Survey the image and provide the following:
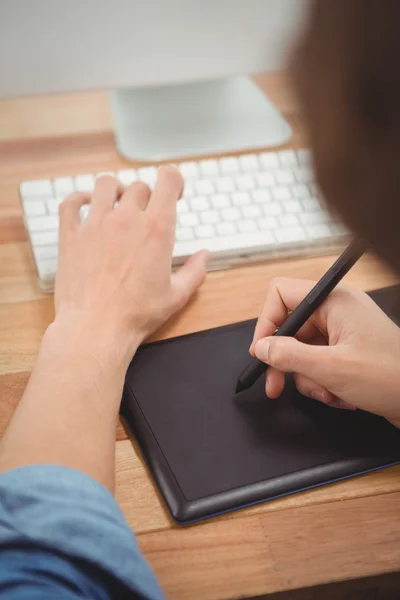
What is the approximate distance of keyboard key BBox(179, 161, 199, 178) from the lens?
779mm

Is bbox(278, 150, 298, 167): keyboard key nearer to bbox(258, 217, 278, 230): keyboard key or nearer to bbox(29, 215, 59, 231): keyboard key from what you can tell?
bbox(258, 217, 278, 230): keyboard key

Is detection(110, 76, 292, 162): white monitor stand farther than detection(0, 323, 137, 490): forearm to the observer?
Yes

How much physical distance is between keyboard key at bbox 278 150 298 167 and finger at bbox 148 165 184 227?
0.14m

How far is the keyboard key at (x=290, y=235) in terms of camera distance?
72cm

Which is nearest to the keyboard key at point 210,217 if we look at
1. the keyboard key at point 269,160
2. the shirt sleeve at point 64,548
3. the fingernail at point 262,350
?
the keyboard key at point 269,160

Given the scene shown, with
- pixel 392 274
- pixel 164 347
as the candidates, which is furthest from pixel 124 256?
pixel 392 274

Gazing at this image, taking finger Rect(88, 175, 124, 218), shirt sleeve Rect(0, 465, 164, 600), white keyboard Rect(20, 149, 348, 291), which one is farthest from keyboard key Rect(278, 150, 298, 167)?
shirt sleeve Rect(0, 465, 164, 600)

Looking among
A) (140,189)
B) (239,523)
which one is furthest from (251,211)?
(239,523)

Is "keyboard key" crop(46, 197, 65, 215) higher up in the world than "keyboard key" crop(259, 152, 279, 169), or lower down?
higher up

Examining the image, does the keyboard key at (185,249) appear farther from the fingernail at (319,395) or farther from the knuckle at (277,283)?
the fingernail at (319,395)

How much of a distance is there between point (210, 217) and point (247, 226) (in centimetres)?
4

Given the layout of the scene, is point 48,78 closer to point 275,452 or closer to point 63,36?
point 63,36

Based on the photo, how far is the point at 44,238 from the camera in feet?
2.32

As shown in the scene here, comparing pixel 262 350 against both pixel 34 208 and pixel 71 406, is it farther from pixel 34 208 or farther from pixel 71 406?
pixel 34 208
